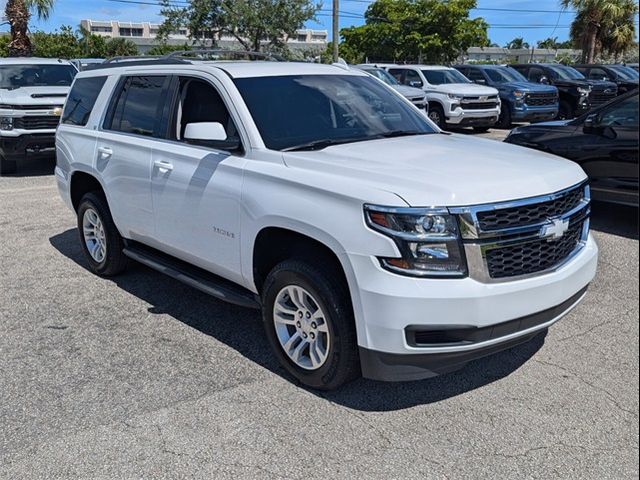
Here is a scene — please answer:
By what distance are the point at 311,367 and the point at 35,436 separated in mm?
1574

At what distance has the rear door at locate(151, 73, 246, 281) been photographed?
164 inches

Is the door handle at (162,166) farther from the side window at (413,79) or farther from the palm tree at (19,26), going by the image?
the palm tree at (19,26)

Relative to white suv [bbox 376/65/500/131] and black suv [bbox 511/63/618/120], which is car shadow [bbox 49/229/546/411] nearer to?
white suv [bbox 376/65/500/131]

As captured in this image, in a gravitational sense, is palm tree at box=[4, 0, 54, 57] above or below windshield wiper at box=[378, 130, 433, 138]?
above

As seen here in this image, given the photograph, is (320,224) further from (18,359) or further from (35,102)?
(35,102)

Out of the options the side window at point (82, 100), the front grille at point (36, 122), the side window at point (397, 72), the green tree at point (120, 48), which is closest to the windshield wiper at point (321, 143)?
the side window at point (82, 100)

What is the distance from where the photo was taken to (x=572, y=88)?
1966 cm

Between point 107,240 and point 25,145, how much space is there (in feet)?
23.3

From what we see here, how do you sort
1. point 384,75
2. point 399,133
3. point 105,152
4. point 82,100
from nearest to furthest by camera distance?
1. point 399,133
2. point 105,152
3. point 82,100
4. point 384,75

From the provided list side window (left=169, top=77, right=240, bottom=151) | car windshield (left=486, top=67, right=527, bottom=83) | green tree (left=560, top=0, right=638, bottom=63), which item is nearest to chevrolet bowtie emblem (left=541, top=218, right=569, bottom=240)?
green tree (left=560, top=0, right=638, bottom=63)

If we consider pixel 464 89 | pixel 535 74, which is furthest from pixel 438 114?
pixel 535 74

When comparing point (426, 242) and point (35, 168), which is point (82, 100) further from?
point (35, 168)

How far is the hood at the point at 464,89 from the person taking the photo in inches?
663

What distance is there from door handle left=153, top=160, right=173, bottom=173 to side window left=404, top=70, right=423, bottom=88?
14.5m
